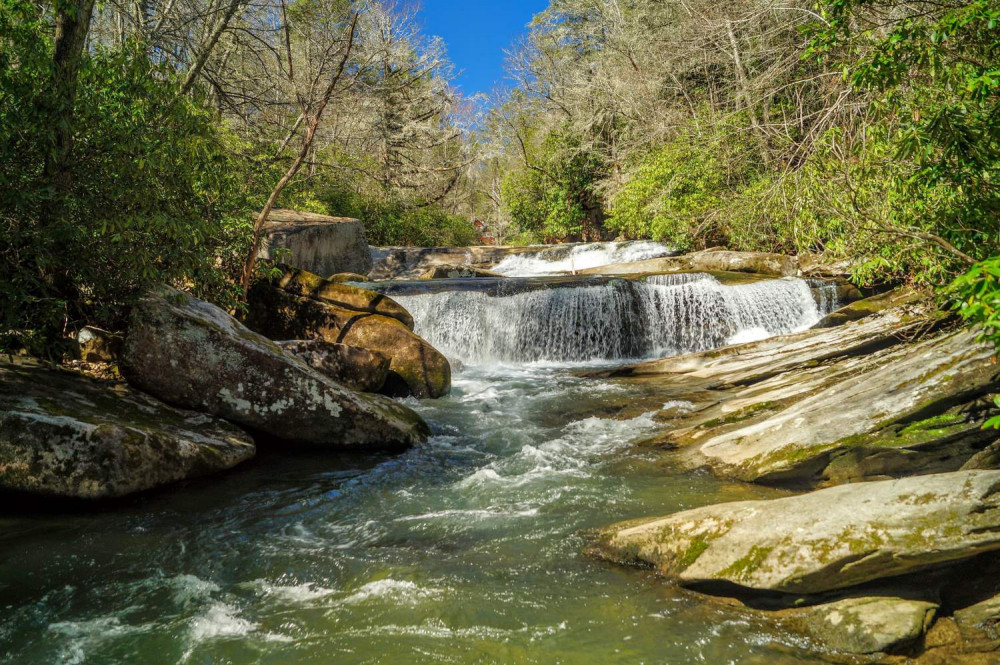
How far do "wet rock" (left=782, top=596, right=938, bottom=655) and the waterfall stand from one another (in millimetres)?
9633

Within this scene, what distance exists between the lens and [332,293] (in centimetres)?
981

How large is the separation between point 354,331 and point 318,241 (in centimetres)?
667

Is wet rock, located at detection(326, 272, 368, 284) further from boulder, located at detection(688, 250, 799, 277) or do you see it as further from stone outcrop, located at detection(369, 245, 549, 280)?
boulder, located at detection(688, 250, 799, 277)

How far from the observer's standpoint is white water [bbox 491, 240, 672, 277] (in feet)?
66.4

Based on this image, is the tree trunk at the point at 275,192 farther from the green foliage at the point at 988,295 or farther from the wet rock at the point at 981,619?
the wet rock at the point at 981,619

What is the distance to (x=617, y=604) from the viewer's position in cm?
335

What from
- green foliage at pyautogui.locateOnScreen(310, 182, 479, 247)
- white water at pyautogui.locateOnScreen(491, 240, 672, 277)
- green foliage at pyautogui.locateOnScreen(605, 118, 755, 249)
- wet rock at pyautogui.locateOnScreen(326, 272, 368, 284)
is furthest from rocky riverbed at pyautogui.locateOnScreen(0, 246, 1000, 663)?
green foliage at pyautogui.locateOnScreen(310, 182, 479, 247)

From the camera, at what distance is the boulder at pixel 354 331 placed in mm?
9266

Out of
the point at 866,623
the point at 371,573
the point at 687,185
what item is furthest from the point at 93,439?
the point at 687,185

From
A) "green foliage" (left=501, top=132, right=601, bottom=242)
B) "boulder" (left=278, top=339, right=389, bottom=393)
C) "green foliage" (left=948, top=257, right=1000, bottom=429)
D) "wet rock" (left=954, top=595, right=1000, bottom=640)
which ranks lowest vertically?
"wet rock" (left=954, top=595, right=1000, bottom=640)

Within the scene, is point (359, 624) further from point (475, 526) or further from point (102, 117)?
point (102, 117)

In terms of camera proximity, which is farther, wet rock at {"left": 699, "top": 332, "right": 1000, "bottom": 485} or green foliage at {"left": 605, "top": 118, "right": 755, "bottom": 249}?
green foliage at {"left": 605, "top": 118, "right": 755, "bottom": 249}

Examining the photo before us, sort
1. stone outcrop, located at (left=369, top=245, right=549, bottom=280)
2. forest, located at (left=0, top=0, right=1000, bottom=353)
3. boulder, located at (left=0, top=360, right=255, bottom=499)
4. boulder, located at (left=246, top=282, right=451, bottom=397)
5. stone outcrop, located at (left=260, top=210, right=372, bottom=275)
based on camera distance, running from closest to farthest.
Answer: forest, located at (left=0, top=0, right=1000, bottom=353), boulder, located at (left=0, top=360, right=255, bottom=499), boulder, located at (left=246, top=282, right=451, bottom=397), stone outcrop, located at (left=260, top=210, right=372, bottom=275), stone outcrop, located at (left=369, top=245, right=549, bottom=280)

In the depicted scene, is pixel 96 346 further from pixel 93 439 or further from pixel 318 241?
pixel 318 241
